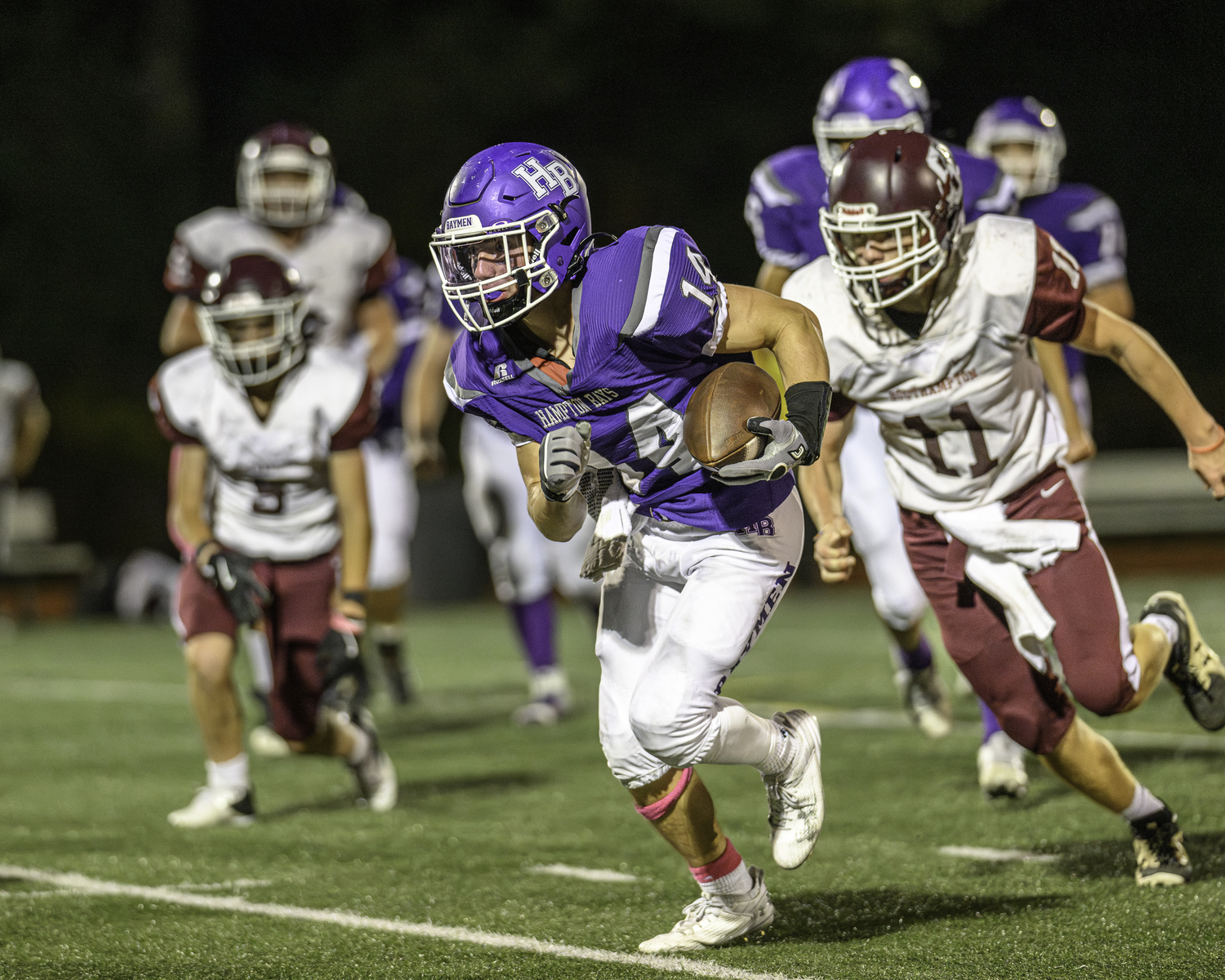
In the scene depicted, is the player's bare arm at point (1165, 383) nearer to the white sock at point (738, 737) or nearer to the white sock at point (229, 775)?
the white sock at point (738, 737)

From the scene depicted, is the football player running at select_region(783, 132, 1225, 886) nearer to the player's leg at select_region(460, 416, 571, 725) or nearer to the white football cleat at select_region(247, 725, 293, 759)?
the white football cleat at select_region(247, 725, 293, 759)

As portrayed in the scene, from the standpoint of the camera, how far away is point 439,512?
13.4 metres

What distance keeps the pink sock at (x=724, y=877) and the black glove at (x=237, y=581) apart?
1.94 m

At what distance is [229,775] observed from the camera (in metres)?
5.09

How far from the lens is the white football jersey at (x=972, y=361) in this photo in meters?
3.78

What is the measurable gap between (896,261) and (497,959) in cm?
164

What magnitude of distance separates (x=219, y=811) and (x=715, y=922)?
6.78 ft

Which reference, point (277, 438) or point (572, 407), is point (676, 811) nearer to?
point (572, 407)

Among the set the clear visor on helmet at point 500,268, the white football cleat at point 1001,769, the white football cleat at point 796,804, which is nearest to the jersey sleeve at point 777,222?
the white football cleat at point 1001,769

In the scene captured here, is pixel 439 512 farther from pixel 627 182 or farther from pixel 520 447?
pixel 520 447

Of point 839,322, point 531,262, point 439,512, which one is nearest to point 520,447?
point 531,262

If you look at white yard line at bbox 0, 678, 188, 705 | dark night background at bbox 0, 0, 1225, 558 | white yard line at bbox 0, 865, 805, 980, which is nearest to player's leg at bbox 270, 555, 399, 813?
white yard line at bbox 0, 865, 805, 980

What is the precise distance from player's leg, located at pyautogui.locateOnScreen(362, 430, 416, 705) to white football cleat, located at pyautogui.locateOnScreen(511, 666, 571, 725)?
812mm

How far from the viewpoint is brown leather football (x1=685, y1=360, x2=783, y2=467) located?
128 inches
